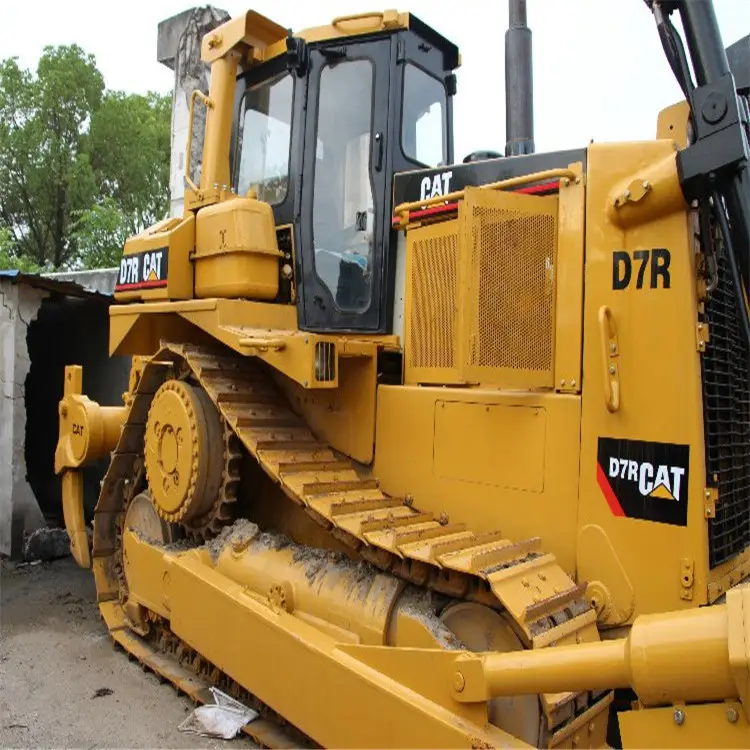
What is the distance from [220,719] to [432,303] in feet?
6.99

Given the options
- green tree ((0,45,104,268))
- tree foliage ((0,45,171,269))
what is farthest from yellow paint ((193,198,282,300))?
green tree ((0,45,104,268))

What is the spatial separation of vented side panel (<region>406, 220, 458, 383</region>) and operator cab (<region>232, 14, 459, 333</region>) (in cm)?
30

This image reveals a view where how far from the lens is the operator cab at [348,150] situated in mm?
3844

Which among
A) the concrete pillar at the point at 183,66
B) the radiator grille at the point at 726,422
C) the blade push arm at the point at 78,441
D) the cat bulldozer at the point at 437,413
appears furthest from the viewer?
the concrete pillar at the point at 183,66

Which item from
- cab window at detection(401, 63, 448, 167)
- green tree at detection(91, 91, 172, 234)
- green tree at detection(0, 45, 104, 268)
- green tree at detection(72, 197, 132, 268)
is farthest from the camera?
green tree at detection(91, 91, 172, 234)

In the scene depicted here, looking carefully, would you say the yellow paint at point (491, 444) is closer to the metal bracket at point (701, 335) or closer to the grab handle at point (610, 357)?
the grab handle at point (610, 357)

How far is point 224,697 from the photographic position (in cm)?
378

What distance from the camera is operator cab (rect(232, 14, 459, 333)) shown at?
3844 mm

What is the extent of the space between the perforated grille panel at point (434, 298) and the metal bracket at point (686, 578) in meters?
1.21

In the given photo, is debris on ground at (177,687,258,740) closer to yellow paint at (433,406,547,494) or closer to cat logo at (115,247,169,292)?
yellow paint at (433,406,547,494)

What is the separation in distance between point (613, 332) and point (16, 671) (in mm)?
3659

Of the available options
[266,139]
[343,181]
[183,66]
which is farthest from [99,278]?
[343,181]

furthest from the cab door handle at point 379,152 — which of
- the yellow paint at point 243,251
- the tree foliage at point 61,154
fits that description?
the tree foliage at point 61,154

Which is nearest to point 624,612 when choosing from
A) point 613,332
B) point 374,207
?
point 613,332
